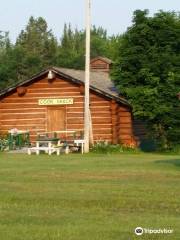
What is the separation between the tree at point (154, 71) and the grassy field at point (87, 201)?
1292cm

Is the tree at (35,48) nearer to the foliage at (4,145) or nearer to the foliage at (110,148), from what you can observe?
the foliage at (4,145)

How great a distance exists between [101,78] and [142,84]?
789 cm

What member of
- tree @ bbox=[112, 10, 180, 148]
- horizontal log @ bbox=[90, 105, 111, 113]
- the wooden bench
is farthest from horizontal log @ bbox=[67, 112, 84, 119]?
the wooden bench

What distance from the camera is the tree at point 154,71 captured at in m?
33.6

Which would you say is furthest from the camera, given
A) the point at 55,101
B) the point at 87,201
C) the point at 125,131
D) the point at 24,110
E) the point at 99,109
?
the point at 24,110

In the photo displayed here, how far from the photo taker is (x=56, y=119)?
37719 millimetres

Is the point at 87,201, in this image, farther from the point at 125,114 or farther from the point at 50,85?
the point at 50,85

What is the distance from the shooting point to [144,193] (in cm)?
1412

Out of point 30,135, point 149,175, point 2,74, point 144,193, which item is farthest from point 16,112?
point 2,74

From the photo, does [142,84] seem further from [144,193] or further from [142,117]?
[144,193]

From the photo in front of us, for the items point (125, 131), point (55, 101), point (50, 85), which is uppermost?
point (50, 85)

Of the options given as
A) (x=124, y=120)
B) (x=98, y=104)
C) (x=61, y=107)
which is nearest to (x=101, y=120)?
(x=98, y=104)

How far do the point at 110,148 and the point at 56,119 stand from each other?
217 inches

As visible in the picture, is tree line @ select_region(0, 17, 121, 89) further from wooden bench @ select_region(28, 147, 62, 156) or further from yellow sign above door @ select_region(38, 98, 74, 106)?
wooden bench @ select_region(28, 147, 62, 156)
